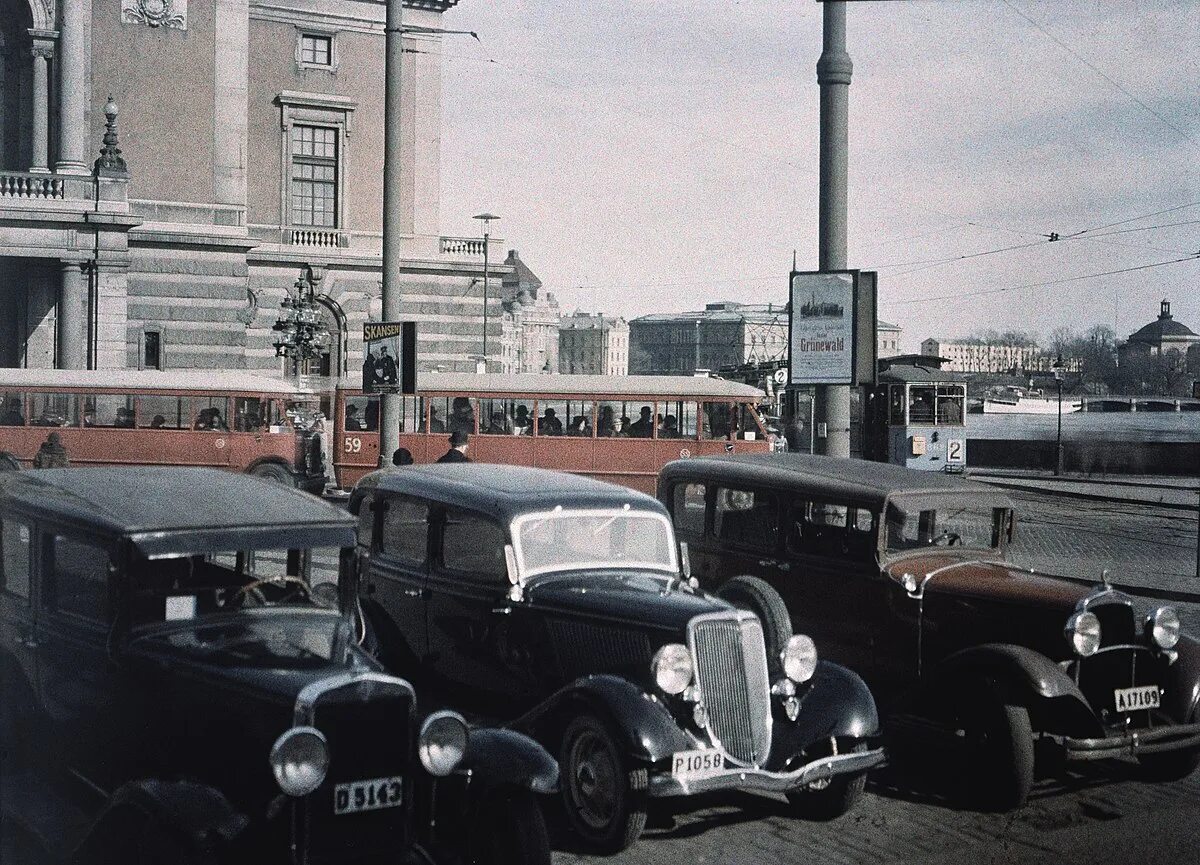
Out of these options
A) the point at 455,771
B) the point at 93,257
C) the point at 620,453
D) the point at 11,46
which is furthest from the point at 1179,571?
the point at 11,46

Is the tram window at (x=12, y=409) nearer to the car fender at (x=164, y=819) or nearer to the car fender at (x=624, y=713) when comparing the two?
the car fender at (x=624, y=713)

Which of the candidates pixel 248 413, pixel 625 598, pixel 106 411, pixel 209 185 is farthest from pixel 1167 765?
pixel 209 185

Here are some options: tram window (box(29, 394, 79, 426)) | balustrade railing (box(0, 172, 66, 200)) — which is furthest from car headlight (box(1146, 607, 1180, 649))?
balustrade railing (box(0, 172, 66, 200))

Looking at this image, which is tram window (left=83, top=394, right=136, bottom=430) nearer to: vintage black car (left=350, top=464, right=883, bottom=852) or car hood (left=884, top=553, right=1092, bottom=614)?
vintage black car (left=350, top=464, right=883, bottom=852)

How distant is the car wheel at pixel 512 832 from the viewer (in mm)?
6008

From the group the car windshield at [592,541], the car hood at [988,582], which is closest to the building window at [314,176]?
the car hood at [988,582]

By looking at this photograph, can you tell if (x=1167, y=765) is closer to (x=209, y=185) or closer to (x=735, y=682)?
(x=735, y=682)

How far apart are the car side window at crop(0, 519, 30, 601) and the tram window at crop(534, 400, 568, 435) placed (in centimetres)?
2107

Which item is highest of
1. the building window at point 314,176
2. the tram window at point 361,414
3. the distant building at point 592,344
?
the building window at point 314,176

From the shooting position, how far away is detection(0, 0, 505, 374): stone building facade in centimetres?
3459

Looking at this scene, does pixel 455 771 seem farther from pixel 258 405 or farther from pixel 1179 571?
pixel 258 405

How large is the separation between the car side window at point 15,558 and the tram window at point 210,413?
1618cm

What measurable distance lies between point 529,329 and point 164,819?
105 metres

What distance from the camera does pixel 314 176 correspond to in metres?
46.1
